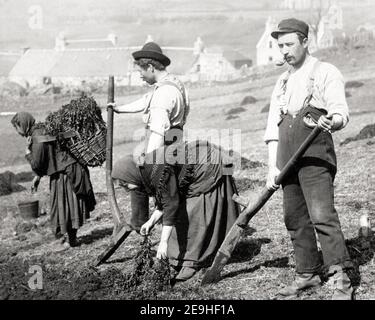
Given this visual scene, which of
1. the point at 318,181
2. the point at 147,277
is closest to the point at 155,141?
the point at 147,277

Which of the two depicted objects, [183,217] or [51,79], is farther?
[51,79]

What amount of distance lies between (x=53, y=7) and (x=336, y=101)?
437ft

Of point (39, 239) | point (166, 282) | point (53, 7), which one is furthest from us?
point (53, 7)

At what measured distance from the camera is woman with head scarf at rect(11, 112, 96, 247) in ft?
24.0

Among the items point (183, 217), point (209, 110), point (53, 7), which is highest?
point (53, 7)

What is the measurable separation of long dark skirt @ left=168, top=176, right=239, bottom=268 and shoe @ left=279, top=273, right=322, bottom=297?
1.08 meters

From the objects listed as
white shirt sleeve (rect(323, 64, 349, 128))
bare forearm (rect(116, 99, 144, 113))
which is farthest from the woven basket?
white shirt sleeve (rect(323, 64, 349, 128))

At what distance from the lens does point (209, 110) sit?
88.3ft

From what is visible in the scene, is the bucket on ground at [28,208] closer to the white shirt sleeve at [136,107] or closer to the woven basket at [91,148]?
the woven basket at [91,148]

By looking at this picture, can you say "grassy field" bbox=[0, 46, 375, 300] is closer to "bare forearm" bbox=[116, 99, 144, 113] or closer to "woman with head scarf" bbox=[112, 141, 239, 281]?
"woman with head scarf" bbox=[112, 141, 239, 281]

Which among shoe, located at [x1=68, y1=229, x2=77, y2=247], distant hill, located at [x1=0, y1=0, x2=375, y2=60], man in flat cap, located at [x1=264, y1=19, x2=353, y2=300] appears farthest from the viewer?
distant hill, located at [x1=0, y1=0, x2=375, y2=60]
